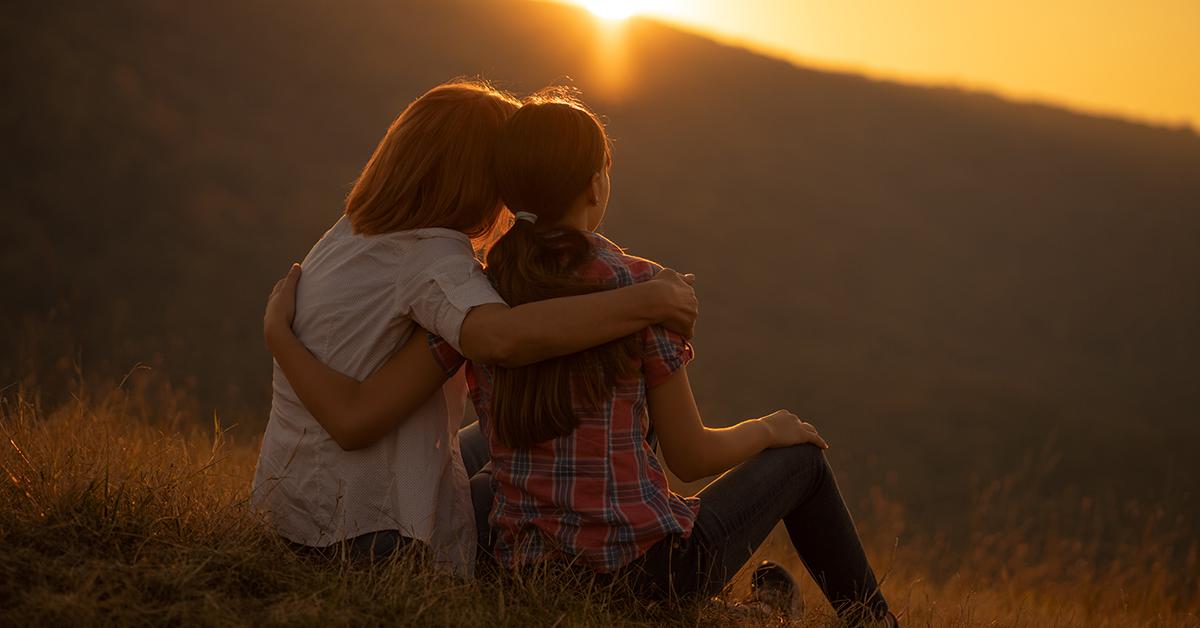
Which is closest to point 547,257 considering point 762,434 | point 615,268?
point 615,268

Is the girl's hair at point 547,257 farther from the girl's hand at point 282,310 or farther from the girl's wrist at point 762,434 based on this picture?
the girl's hand at point 282,310

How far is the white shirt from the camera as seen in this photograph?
2705 millimetres

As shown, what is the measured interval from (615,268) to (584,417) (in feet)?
1.28

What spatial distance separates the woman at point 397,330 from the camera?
2664 millimetres

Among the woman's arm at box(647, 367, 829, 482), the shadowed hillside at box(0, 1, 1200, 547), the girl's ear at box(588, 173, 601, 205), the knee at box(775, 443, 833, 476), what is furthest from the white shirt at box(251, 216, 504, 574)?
the shadowed hillside at box(0, 1, 1200, 547)

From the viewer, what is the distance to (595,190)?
2740 mm

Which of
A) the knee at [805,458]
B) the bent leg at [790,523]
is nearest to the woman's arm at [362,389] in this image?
the bent leg at [790,523]

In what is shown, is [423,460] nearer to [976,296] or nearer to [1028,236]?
[976,296]

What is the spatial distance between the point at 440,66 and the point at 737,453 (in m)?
20.6

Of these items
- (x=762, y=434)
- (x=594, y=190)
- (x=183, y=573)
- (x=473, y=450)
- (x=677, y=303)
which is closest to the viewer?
(x=183, y=573)

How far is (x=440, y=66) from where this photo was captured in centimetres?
2233

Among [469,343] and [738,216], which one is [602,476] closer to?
[469,343]

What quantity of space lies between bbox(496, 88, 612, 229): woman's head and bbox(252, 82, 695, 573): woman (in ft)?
0.51

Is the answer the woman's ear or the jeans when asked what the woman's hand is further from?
the jeans
